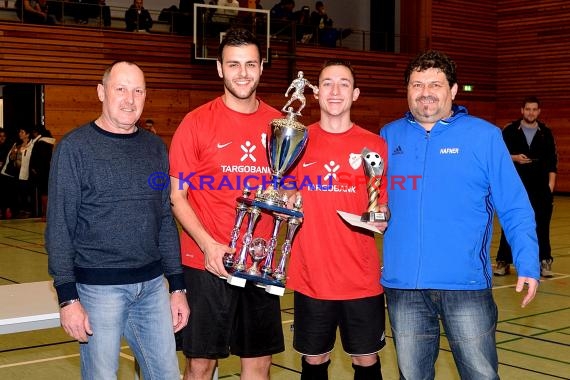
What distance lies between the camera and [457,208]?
3.35m

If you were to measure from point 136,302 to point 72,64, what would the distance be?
13.8 m

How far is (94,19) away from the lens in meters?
16.8

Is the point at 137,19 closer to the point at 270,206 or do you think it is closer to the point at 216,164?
the point at 216,164

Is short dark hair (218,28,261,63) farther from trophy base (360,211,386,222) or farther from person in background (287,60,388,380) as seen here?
trophy base (360,211,386,222)

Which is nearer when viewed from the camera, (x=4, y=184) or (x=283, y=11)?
(x=4, y=184)

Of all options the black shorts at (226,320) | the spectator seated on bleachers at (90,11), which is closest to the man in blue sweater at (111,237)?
the black shorts at (226,320)

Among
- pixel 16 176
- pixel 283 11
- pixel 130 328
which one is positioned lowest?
pixel 130 328

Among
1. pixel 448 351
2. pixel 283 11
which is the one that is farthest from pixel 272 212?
pixel 283 11

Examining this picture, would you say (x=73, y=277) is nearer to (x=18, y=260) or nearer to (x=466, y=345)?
(x=466, y=345)

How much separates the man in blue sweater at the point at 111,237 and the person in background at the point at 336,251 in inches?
30.5

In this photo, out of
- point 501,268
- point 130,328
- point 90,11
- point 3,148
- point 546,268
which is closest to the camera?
point 130,328

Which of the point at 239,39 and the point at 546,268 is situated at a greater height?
the point at 239,39

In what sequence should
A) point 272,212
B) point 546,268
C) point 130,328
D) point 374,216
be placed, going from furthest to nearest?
point 546,268
point 272,212
point 374,216
point 130,328

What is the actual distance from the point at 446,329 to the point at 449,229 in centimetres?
45
